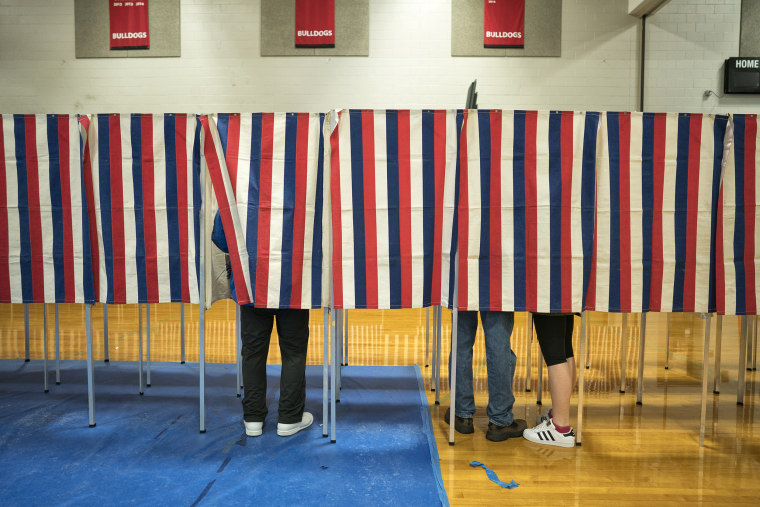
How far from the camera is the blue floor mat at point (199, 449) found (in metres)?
2.28

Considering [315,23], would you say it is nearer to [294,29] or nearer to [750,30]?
[294,29]

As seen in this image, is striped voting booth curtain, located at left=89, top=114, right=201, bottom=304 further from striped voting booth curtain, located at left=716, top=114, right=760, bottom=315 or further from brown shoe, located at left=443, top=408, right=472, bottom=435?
striped voting booth curtain, located at left=716, top=114, right=760, bottom=315

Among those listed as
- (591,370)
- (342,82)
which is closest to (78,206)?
(591,370)

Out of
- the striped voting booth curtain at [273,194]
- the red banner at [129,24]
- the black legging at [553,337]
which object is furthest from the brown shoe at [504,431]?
the red banner at [129,24]

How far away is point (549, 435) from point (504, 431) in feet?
0.78

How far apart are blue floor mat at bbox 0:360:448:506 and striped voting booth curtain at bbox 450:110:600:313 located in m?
0.91

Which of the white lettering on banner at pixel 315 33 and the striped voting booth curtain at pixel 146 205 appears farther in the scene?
the white lettering on banner at pixel 315 33

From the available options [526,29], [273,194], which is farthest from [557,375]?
[526,29]

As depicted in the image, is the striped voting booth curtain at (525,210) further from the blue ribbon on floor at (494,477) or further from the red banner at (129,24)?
the red banner at (129,24)

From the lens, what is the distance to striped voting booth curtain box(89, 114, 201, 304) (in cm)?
293

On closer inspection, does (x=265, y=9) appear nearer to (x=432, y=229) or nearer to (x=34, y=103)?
(x=34, y=103)

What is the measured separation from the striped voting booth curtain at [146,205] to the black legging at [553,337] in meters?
1.94

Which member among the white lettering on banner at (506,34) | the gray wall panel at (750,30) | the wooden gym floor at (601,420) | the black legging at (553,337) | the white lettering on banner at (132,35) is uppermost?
the white lettering on banner at (132,35)

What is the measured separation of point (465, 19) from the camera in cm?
808
